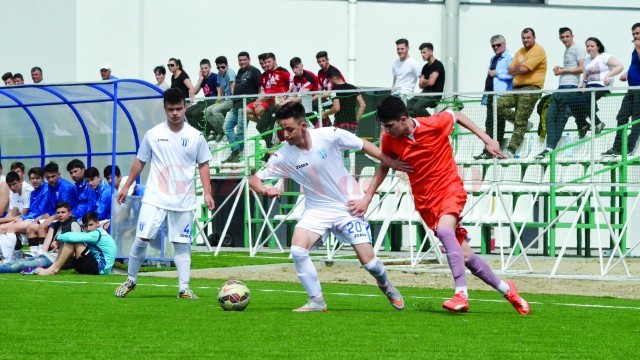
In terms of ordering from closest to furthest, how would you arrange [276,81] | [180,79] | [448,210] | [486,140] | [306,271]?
[486,140]
[448,210]
[306,271]
[276,81]
[180,79]

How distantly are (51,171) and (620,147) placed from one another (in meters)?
8.44

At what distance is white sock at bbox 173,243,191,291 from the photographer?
44.7 feet

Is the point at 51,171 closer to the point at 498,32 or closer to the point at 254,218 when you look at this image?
the point at 254,218

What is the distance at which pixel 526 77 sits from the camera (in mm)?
20703

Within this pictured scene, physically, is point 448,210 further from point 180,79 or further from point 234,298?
point 180,79

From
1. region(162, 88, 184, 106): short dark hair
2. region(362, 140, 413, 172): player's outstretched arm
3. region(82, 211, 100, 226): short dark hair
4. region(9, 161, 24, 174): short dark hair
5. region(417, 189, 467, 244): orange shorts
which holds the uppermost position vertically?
region(162, 88, 184, 106): short dark hair

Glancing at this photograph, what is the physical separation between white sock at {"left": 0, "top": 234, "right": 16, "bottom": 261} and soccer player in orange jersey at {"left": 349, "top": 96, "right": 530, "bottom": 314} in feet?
28.9

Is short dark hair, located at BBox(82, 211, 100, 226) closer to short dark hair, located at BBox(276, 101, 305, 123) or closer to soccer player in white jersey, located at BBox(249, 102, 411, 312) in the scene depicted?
soccer player in white jersey, located at BBox(249, 102, 411, 312)

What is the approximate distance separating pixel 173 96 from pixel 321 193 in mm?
2227

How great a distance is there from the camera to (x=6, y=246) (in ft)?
63.4

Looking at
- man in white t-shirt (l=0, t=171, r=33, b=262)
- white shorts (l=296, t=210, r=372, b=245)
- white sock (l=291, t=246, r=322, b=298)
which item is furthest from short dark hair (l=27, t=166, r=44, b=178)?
white sock (l=291, t=246, r=322, b=298)

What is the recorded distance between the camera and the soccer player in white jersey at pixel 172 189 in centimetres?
1360

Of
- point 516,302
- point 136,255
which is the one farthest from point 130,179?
point 516,302

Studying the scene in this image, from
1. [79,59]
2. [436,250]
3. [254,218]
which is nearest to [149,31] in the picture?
[79,59]
